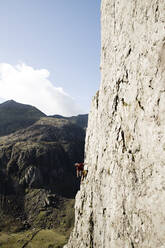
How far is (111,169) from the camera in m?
16.1

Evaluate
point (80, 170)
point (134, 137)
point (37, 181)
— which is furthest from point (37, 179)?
point (134, 137)

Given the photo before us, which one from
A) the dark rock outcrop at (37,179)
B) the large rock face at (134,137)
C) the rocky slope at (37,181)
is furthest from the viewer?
the dark rock outcrop at (37,179)

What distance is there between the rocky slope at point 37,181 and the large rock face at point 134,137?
90531 mm

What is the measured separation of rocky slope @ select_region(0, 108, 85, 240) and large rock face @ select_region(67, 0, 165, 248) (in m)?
90.5

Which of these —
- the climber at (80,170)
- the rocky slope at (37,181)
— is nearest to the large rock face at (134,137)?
the climber at (80,170)

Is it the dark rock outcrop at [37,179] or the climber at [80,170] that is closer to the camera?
the climber at [80,170]

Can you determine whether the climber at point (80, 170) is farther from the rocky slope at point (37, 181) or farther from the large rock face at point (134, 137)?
the rocky slope at point (37, 181)

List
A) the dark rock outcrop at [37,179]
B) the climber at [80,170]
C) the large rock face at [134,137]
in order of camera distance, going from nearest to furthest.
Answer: the large rock face at [134,137] → the climber at [80,170] → the dark rock outcrop at [37,179]

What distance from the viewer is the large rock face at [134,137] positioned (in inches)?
357

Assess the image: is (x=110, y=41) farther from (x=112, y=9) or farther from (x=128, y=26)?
(x=128, y=26)

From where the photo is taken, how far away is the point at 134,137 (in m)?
12.0

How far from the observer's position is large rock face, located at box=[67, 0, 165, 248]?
9.07m

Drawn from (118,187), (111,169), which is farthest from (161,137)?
(111,169)

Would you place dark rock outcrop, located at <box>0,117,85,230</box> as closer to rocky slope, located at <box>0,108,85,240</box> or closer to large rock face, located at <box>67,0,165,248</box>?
rocky slope, located at <box>0,108,85,240</box>
